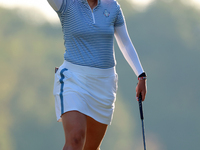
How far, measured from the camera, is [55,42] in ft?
39.7

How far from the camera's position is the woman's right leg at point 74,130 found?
308cm

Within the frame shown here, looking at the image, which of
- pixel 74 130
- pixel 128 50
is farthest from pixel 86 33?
pixel 74 130

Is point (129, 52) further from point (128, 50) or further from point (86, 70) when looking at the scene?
point (86, 70)

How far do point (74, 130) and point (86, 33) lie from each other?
702 mm

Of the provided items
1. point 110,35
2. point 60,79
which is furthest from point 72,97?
point 110,35

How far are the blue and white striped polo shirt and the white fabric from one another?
64mm

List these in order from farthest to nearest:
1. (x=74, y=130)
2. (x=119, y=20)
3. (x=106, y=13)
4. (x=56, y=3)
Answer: (x=119, y=20)
(x=106, y=13)
(x=56, y=3)
(x=74, y=130)

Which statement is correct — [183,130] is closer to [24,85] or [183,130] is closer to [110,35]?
[24,85]

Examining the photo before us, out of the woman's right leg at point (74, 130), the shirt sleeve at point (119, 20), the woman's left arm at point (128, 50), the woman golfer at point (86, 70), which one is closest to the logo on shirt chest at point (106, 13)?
the woman golfer at point (86, 70)

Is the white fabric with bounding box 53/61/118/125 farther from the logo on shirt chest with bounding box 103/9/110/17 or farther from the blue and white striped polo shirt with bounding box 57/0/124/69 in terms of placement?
the logo on shirt chest with bounding box 103/9/110/17

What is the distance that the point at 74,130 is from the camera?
310cm

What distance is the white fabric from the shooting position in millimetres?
3232

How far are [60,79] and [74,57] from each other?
0.61 feet

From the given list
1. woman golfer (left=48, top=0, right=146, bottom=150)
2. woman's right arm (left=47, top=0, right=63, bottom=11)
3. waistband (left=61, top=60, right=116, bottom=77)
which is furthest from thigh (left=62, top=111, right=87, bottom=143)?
woman's right arm (left=47, top=0, right=63, bottom=11)
